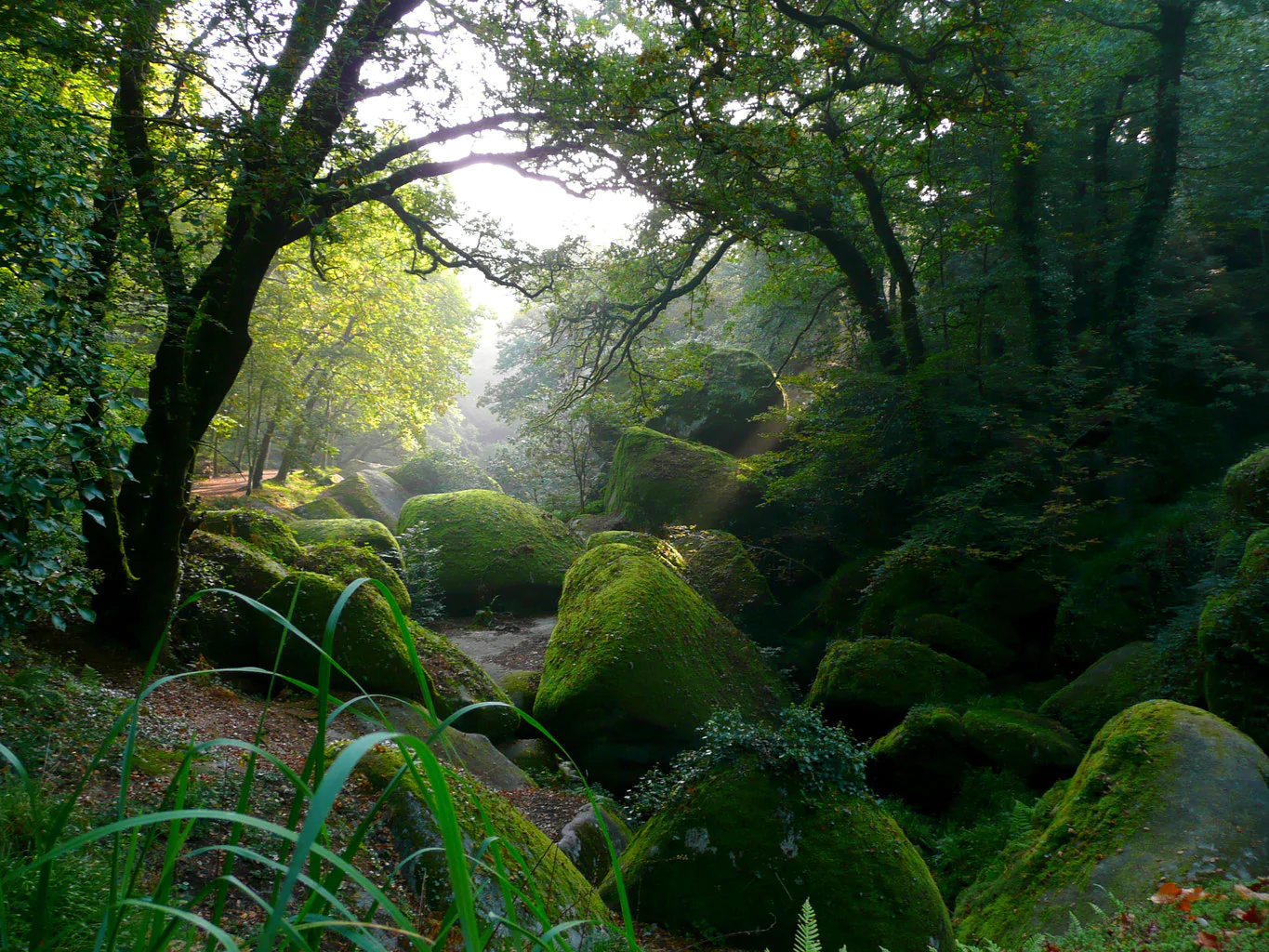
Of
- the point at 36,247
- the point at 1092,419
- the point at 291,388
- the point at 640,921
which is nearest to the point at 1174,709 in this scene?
the point at 640,921

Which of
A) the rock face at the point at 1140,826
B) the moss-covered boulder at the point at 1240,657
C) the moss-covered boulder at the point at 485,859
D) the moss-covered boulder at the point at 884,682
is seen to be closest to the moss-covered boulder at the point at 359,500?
the moss-covered boulder at the point at 884,682

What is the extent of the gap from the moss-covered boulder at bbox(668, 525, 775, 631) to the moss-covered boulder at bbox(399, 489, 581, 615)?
2908mm

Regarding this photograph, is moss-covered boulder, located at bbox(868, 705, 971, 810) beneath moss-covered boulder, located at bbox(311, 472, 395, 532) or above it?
above

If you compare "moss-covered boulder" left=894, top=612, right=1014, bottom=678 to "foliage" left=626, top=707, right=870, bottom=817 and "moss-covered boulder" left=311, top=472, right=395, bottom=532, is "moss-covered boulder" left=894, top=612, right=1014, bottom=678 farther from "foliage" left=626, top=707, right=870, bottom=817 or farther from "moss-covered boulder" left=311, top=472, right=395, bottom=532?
"moss-covered boulder" left=311, top=472, right=395, bottom=532

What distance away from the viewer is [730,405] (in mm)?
13984

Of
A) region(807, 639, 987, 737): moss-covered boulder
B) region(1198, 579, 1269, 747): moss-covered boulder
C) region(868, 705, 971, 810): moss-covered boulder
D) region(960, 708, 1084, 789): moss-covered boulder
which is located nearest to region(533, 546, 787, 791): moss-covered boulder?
region(807, 639, 987, 737): moss-covered boulder

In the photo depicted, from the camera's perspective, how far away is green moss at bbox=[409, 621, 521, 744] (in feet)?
20.5

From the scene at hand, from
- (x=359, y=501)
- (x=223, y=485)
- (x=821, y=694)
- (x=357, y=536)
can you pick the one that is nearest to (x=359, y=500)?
(x=359, y=501)

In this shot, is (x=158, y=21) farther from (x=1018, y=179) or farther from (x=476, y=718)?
(x=1018, y=179)

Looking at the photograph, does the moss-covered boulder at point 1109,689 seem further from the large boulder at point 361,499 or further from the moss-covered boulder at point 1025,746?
the large boulder at point 361,499

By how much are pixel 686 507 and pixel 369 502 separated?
980 centimetres

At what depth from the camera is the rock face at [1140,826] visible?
3.30 m

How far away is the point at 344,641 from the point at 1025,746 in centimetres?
609

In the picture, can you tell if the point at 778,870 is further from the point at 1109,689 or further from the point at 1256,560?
the point at 1256,560
